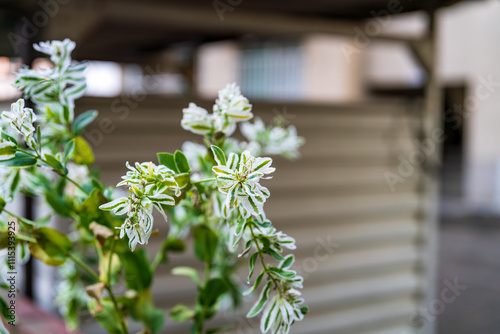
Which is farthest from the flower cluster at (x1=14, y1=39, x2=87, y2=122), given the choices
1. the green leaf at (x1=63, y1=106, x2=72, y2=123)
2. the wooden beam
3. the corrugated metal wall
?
the corrugated metal wall

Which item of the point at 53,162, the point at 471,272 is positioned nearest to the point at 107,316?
the point at 53,162

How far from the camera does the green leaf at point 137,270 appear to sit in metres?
1.01

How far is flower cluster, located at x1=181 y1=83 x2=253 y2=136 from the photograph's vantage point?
2.85 ft

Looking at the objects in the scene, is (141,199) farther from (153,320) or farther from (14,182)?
(153,320)

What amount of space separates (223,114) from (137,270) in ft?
1.09

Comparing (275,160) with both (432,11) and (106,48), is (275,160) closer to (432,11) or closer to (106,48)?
(432,11)

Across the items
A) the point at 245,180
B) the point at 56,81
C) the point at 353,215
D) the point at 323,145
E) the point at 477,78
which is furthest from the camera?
the point at 477,78

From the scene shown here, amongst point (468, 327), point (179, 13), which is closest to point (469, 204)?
point (468, 327)

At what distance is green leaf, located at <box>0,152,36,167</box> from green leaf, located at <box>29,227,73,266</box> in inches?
6.7

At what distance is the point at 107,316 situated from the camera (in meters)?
0.99

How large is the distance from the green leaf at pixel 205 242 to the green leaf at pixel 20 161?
1.13ft

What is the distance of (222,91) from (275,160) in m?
2.12

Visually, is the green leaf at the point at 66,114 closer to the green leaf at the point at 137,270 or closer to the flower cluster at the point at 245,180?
the green leaf at the point at 137,270

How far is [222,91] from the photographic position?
2.85ft
